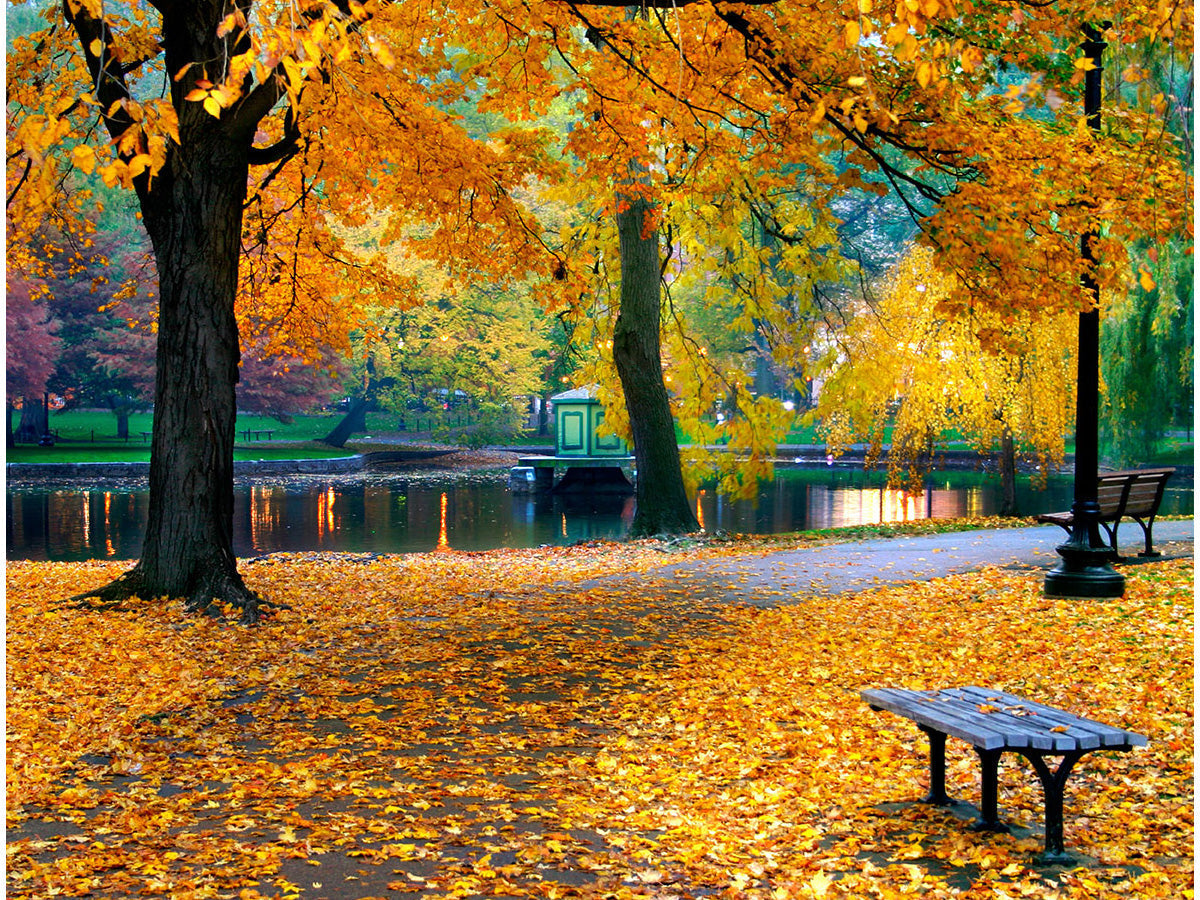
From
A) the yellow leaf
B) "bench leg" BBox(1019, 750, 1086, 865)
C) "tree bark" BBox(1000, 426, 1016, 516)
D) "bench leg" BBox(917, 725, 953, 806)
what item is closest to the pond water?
"tree bark" BBox(1000, 426, 1016, 516)

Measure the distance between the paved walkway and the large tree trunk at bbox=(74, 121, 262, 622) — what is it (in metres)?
4.46

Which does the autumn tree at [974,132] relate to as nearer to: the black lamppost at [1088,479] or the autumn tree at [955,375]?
the black lamppost at [1088,479]

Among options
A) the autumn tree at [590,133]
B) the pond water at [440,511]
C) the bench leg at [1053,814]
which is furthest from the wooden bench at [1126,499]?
the pond water at [440,511]

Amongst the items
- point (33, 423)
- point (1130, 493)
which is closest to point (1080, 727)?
point (1130, 493)

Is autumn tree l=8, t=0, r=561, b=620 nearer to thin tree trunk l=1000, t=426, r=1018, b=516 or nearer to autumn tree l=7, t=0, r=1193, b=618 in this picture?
autumn tree l=7, t=0, r=1193, b=618

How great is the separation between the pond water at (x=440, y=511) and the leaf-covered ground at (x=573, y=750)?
9.15 meters

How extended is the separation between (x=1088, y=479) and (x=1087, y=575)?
0.80 meters

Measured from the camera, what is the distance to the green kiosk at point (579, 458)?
3631 cm

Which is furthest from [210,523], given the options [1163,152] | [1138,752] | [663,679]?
[1163,152]

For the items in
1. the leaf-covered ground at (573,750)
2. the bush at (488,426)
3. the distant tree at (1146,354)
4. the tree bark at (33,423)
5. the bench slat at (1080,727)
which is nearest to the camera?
the bench slat at (1080,727)

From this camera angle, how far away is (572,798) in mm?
5148

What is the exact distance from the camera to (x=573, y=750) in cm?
595

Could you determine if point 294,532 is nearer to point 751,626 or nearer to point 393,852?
point 751,626

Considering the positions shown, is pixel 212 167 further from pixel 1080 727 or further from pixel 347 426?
pixel 347 426
